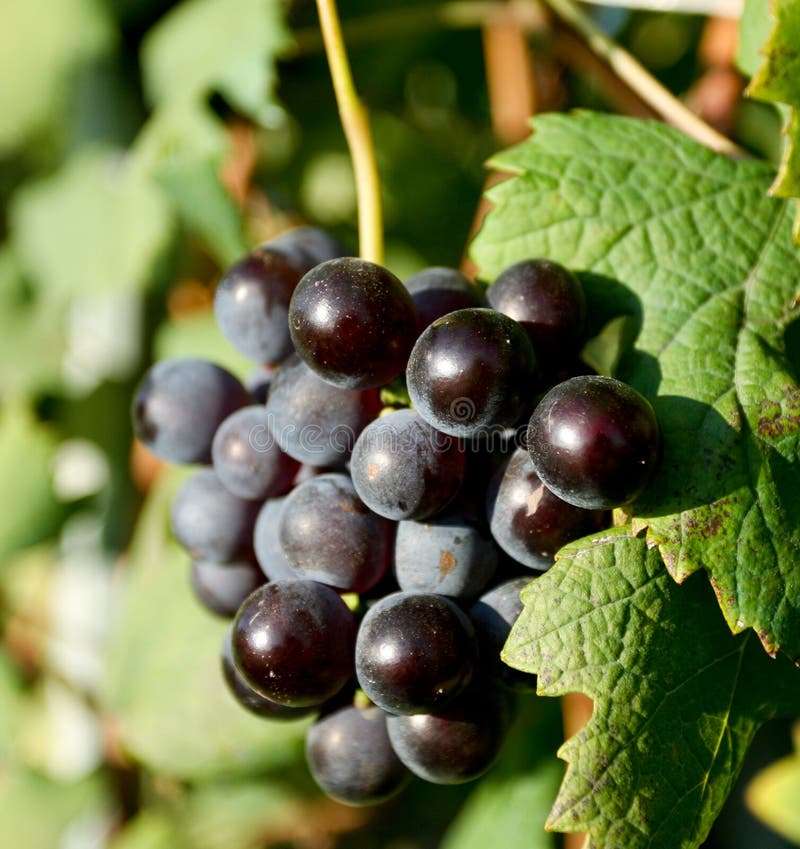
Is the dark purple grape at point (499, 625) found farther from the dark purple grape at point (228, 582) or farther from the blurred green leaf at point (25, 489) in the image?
the blurred green leaf at point (25, 489)

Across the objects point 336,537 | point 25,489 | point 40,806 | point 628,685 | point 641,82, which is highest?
point 641,82

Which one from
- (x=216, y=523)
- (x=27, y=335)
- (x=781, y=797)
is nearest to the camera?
(x=216, y=523)

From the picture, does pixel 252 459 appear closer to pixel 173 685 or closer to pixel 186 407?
pixel 186 407

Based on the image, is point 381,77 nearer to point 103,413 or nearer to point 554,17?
point 554,17

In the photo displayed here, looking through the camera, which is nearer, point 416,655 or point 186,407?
point 416,655

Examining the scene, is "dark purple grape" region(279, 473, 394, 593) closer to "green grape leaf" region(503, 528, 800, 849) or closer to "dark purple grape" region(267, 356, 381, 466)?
"dark purple grape" region(267, 356, 381, 466)

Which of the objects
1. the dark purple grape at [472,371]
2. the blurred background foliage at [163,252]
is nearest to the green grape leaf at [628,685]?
the dark purple grape at [472,371]

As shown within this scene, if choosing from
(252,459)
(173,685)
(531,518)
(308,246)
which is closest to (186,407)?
(252,459)
